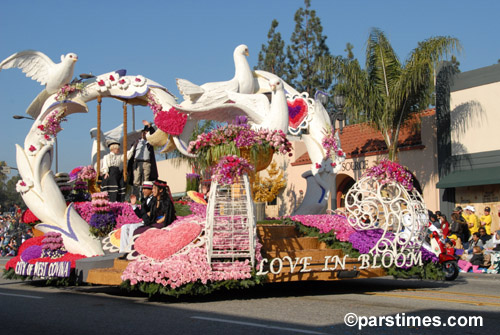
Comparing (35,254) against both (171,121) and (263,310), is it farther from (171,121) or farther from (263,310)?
(263,310)

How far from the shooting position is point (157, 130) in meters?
Result: 15.6

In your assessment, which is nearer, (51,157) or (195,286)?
(195,286)

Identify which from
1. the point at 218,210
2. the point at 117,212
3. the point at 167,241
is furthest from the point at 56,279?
the point at 218,210

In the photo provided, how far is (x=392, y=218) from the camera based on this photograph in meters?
11.6

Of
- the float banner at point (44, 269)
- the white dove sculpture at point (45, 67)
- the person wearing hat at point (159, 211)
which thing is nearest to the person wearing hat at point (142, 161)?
the white dove sculpture at point (45, 67)

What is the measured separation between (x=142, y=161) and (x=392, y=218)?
7138 millimetres

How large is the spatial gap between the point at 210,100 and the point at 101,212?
13.4 ft

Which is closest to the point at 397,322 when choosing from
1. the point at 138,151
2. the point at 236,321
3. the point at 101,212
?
the point at 236,321

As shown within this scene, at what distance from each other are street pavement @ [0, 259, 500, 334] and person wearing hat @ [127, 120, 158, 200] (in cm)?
425

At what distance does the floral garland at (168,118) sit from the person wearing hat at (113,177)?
181 centimetres

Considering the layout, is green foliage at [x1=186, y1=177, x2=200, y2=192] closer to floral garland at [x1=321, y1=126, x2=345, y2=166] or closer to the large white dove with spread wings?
the large white dove with spread wings

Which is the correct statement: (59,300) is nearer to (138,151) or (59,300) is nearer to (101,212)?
(101,212)

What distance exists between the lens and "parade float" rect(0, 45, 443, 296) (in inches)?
386

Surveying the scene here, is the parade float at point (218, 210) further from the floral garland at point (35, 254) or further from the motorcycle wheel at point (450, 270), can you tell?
the motorcycle wheel at point (450, 270)
